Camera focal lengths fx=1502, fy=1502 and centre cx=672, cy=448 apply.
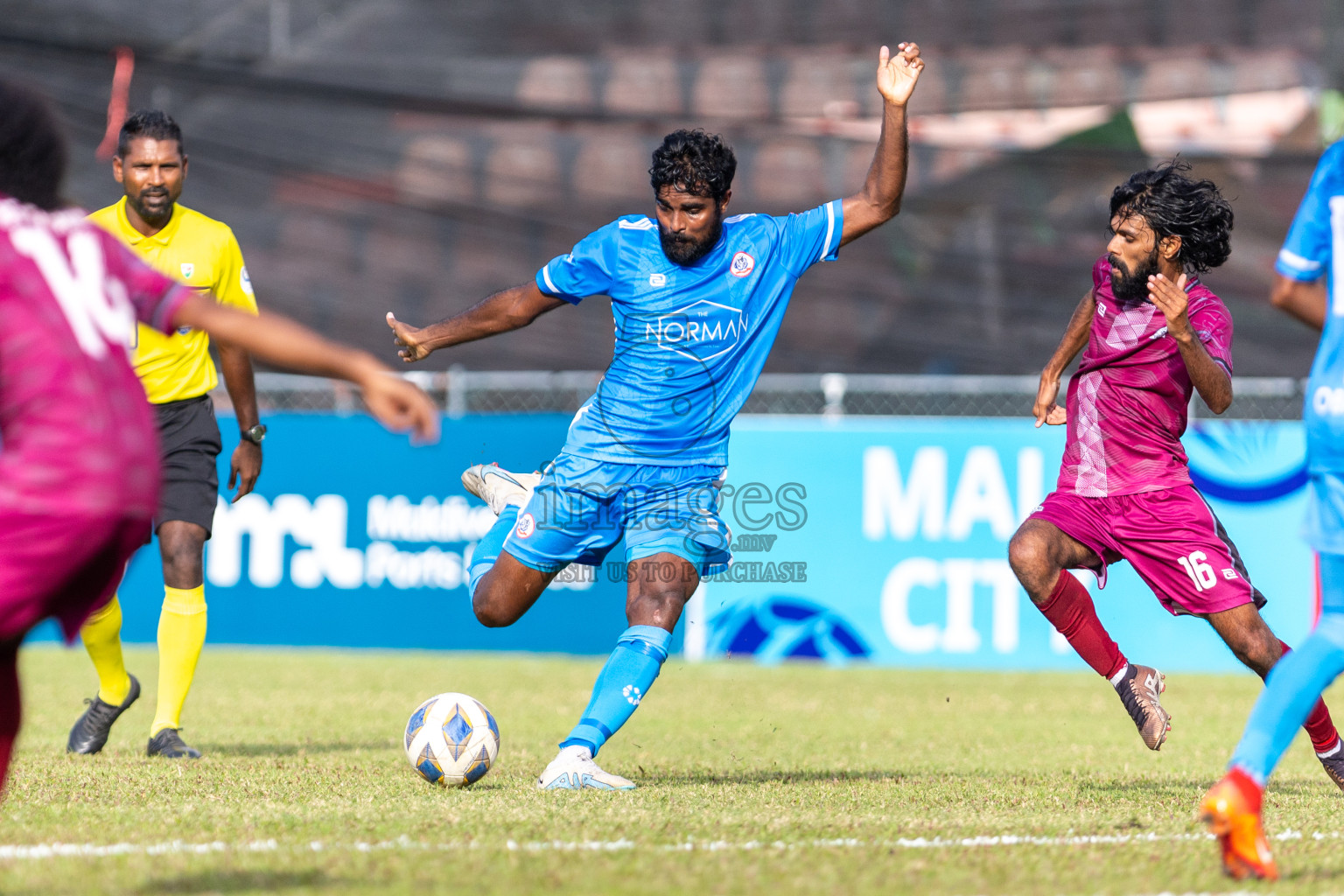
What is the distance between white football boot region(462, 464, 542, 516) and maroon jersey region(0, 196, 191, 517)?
301 cm

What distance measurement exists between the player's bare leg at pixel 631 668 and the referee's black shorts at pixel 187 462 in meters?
2.08

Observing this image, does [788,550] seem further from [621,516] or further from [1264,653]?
[1264,653]

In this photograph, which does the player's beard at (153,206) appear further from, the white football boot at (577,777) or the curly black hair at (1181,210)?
the curly black hair at (1181,210)

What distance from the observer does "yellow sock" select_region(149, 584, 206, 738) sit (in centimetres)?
645

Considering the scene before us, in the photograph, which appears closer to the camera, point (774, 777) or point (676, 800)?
point (676, 800)

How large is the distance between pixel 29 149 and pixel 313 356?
0.80 meters

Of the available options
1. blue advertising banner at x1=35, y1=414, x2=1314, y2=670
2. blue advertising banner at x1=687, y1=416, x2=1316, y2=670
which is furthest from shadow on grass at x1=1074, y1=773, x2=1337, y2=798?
blue advertising banner at x1=687, y1=416, x2=1316, y2=670

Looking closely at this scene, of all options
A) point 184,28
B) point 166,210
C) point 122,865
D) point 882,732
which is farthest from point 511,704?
point 184,28

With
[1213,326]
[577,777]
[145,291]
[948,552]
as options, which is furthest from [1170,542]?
[948,552]

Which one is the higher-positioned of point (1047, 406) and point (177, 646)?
point (1047, 406)

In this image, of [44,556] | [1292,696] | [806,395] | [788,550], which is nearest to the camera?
[44,556]

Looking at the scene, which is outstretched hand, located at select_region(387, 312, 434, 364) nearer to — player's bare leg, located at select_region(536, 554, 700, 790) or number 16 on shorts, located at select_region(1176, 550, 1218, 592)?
player's bare leg, located at select_region(536, 554, 700, 790)

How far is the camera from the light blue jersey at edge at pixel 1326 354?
3.77 m

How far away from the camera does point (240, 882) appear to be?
11.7 ft
